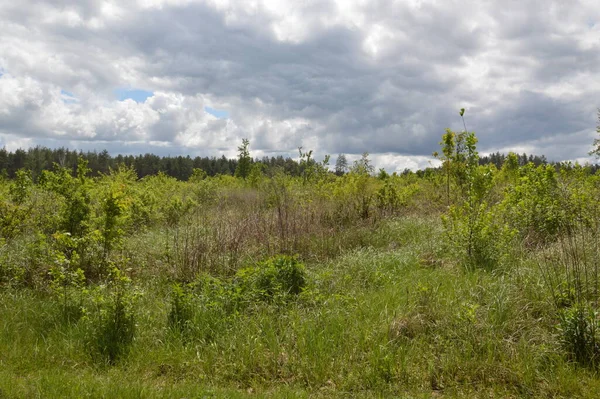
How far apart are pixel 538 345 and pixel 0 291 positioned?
7760 mm

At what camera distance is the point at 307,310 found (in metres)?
5.39

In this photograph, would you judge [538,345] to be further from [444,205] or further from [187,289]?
[444,205]

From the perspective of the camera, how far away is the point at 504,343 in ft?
14.3

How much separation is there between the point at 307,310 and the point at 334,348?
0.96 metres

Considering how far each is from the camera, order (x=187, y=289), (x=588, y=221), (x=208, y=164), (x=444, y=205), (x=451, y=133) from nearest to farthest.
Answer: (x=187, y=289) → (x=588, y=221) → (x=451, y=133) → (x=444, y=205) → (x=208, y=164)

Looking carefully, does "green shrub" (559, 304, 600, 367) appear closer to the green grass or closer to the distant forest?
the green grass

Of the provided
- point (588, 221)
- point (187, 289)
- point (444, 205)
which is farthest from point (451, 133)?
point (187, 289)

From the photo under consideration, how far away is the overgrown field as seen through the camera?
4.07 metres

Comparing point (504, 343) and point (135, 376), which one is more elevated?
point (504, 343)

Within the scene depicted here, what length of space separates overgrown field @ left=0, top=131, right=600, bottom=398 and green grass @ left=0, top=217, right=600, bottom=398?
0.06 ft

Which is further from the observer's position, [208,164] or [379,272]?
[208,164]

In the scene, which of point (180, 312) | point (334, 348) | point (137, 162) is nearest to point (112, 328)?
point (180, 312)

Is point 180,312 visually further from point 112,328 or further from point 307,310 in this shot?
point 307,310

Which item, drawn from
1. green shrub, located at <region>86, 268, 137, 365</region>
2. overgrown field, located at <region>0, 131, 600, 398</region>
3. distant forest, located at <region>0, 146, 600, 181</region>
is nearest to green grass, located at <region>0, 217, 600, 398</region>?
overgrown field, located at <region>0, 131, 600, 398</region>
